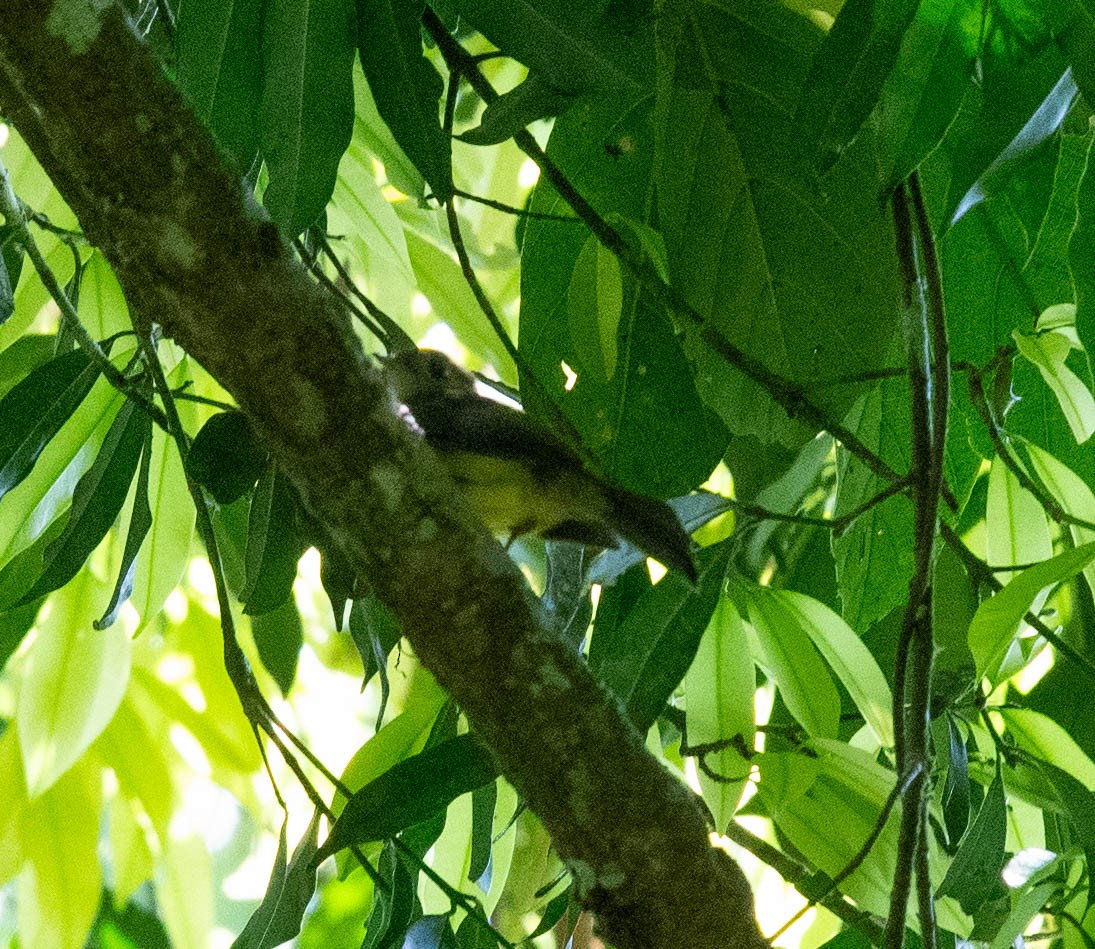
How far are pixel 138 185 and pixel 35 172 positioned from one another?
3.59ft

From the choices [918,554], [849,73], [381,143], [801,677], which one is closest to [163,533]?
[381,143]

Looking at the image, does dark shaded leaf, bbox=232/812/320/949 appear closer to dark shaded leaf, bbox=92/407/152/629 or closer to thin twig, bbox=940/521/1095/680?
dark shaded leaf, bbox=92/407/152/629

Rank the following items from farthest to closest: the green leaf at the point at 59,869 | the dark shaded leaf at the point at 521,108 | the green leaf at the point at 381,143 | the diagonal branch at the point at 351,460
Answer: the green leaf at the point at 59,869
the green leaf at the point at 381,143
the dark shaded leaf at the point at 521,108
the diagonal branch at the point at 351,460

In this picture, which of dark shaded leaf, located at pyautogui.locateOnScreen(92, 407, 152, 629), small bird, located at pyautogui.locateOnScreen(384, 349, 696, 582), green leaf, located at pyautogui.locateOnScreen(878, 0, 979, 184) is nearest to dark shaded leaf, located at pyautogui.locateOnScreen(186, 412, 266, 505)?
dark shaded leaf, located at pyautogui.locateOnScreen(92, 407, 152, 629)

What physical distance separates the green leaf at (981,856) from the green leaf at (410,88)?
0.76m

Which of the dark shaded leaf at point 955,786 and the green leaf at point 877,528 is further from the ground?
the green leaf at point 877,528

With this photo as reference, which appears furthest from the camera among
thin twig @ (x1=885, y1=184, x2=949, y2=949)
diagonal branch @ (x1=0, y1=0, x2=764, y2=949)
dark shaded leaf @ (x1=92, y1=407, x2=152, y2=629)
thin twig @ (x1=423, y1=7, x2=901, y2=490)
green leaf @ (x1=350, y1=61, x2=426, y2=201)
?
green leaf @ (x1=350, y1=61, x2=426, y2=201)

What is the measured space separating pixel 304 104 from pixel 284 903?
2.50ft

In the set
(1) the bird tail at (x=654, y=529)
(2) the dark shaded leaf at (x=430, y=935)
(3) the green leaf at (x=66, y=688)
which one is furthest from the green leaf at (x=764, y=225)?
(3) the green leaf at (x=66, y=688)

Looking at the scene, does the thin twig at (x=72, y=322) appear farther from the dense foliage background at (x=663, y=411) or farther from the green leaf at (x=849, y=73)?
the green leaf at (x=849, y=73)

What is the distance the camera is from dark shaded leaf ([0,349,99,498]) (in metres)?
1.33

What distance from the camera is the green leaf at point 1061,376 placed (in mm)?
1227

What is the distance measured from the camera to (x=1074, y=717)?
1589mm

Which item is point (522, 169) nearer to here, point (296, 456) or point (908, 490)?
point (908, 490)
